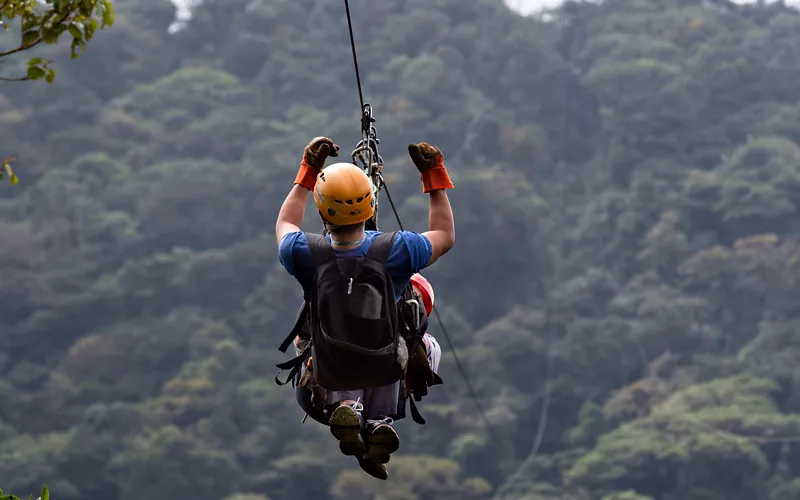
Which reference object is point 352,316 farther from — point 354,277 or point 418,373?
point 418,373

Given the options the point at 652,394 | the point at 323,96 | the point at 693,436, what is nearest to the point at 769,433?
the point at 693,436

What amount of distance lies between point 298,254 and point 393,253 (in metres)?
0.25

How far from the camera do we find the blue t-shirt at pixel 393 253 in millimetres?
3990

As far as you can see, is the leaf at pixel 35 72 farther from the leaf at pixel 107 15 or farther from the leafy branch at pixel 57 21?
the leaf at pixel 107 15

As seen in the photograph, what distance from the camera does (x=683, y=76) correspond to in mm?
47750

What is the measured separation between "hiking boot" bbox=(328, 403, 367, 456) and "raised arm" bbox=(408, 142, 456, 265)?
1.50ft

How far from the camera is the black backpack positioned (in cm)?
397

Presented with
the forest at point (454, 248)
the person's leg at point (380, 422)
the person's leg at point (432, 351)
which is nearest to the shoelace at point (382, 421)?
the person's leg at point (380, 422)

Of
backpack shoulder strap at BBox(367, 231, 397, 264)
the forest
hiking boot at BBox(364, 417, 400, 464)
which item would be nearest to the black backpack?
backpack shoulder strap at BBox(367, 231, 397, 264)

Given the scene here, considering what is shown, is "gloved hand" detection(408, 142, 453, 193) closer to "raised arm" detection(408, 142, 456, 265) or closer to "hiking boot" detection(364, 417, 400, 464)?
"raised arm" detection(408, 142, 456, 265)

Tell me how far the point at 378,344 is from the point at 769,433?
31089 millimetres

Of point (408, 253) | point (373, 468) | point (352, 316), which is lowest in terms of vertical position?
point (373, 468)

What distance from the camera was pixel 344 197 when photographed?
3955 millimetres

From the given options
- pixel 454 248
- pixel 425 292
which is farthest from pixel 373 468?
pixel 454 248
